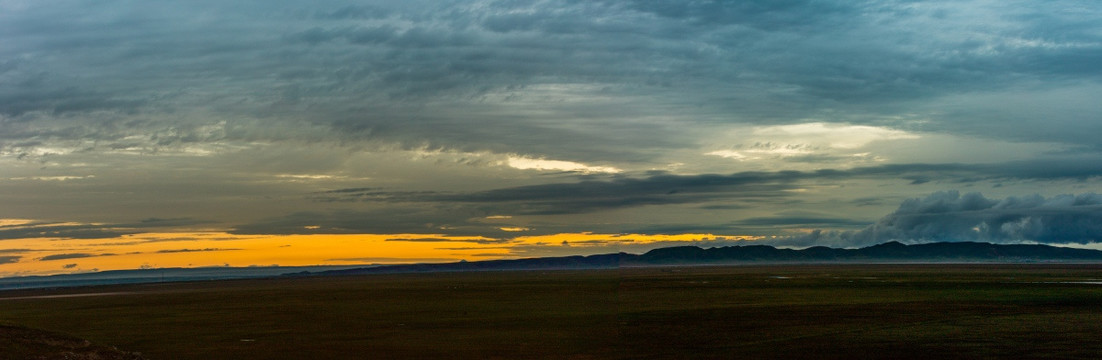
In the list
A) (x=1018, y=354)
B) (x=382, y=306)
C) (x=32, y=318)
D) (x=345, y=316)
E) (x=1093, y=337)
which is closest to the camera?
(x=1018, y=354)

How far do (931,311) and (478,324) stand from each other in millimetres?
26068

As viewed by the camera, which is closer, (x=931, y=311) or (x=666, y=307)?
(x=931, y=311)

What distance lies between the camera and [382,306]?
7125 cm

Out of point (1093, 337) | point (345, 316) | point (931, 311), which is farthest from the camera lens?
point (345, 316)

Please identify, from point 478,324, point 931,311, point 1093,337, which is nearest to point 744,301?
point 931,311

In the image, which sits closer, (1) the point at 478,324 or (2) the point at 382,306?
(1) the point at 478,324

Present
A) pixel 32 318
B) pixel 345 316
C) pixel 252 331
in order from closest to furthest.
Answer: pixel 252 331
pixel 345 316
pixel 32 318

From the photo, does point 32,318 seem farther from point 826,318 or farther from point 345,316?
point 826,318

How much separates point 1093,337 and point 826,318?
45.9ft

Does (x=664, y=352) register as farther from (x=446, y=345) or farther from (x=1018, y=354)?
(x=1018, y=354)

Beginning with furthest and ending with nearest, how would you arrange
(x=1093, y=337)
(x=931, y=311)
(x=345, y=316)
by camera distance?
(x=345, y=316)
(x=931, y=311)
(x=1093, y=337)

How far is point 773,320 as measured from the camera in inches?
1943

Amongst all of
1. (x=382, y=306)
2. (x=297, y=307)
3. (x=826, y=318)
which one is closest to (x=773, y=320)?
(x=826, y=318)

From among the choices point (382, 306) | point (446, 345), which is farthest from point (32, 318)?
point (446, 345)
